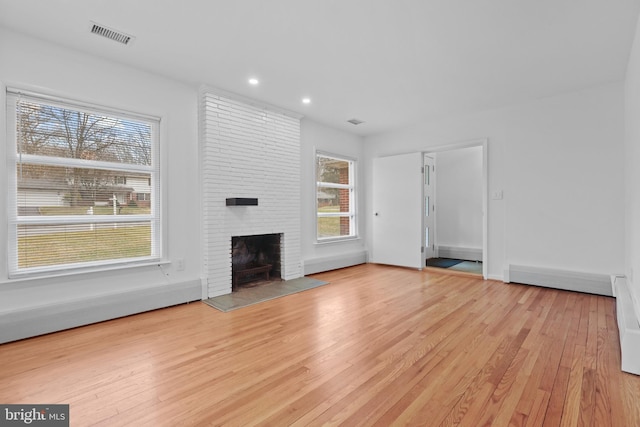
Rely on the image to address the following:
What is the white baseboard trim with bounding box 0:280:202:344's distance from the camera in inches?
101

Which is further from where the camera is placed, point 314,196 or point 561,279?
point 314,196

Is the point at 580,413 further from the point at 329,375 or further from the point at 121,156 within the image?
the point at 121,156

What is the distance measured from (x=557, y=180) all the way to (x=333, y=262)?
3603mm

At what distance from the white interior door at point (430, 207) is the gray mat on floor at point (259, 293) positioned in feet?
9.93

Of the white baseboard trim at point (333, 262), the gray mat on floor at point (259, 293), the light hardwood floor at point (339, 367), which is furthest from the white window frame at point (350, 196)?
the light hardwood floor at point (339, 367)

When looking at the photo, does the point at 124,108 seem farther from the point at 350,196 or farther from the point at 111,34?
the point at 350,196

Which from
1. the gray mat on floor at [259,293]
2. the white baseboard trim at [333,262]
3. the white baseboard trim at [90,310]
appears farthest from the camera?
the white baseboard trim at [333,262]

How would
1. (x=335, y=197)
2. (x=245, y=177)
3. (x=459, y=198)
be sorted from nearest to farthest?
(x=245, y=177) < (x=335, y=197) < (x=459, y=198)

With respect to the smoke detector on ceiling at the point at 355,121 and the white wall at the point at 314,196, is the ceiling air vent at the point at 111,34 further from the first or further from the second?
the smoke detector on ceiling at the point at 355,121

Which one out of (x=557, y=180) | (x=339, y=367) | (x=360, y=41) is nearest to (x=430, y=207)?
(x=557, y=180)

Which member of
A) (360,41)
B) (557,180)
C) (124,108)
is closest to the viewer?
(360,41)

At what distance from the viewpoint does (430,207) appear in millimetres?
6508

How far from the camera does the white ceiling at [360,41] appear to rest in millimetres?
2340

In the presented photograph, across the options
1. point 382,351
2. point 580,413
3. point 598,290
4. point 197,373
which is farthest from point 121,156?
point 598,290
